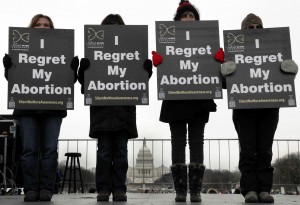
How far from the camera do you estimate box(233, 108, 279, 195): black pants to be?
17.0 ft

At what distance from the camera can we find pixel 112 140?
18.2 ft

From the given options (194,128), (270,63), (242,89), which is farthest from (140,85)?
(270,63)

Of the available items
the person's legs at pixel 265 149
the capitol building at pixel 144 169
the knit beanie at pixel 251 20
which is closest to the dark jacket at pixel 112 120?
the person's legs at pixel 265 149

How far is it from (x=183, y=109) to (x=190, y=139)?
35 cm

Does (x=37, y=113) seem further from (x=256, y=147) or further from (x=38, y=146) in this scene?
(x=256, y=147)

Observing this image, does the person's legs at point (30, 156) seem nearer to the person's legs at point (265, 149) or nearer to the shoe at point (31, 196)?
the shoe at point (31, 196)

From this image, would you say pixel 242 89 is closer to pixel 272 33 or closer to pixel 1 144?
pixel 272 33

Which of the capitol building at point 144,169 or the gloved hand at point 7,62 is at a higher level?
the gloved hand at point 7,62

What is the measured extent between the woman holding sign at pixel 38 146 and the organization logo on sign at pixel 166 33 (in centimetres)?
151

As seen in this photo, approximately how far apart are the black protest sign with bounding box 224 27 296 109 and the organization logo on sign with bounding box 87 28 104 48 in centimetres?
149

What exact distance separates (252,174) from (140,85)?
165 centimetres

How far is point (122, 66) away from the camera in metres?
5.68

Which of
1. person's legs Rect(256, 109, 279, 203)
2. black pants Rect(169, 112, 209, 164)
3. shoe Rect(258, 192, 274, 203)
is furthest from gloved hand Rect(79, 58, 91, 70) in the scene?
shoe Rect(258, 192, 274, 203)

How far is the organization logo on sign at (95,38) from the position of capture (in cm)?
571
